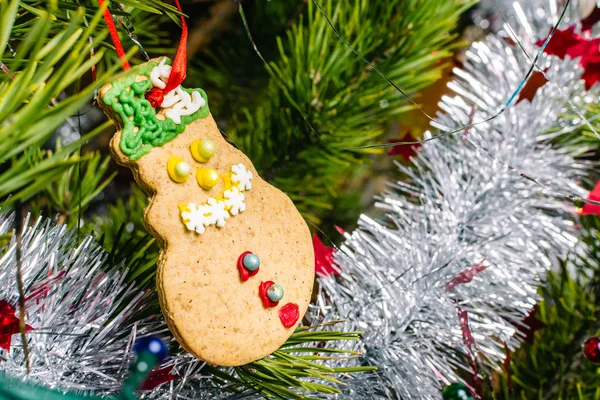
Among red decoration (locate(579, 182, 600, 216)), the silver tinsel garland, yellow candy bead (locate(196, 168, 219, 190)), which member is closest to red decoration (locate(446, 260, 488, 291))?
the silver tinsel garland

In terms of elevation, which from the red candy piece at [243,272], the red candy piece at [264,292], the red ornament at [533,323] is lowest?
the red ornament at [533,323]

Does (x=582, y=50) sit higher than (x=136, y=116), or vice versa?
(x=582, y=50)

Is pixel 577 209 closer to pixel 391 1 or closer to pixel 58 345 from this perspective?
pixel 391 1

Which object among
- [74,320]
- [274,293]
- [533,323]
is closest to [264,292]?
[274,293]

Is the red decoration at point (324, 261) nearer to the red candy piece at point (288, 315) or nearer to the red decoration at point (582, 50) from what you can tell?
the red candy piece at point (288, 315)

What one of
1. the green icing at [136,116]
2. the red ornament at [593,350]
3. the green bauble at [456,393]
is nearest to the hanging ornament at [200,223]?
the green icing at [136,116]

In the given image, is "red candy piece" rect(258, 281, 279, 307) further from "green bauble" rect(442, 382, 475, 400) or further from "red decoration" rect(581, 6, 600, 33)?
"red decoration" rect(581, 6, 600, 33)

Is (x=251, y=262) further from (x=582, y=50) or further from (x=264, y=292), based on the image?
(x=582, y=50)
